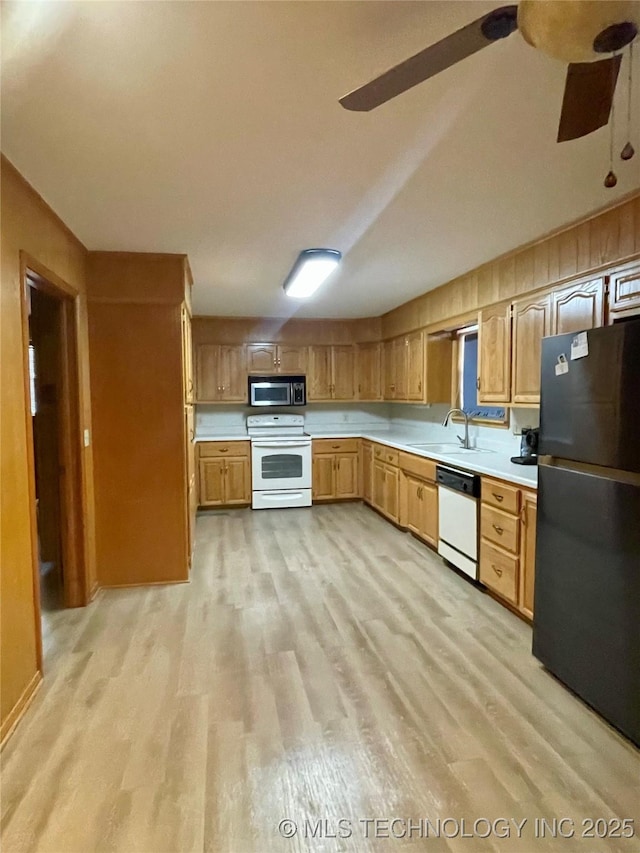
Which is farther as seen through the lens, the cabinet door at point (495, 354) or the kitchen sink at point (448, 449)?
the kitchen sink at point (448, 449)

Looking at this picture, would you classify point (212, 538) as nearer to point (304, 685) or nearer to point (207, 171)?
point (304, 685)

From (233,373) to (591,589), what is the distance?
4751 millimetres

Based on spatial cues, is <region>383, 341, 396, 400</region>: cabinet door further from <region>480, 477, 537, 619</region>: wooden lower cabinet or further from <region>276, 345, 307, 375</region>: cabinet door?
<region>480, 477, 537, 619</region>: wooden lower cabinet

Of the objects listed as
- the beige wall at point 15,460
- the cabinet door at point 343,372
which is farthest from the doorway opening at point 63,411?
the cabinet door at point 343,372

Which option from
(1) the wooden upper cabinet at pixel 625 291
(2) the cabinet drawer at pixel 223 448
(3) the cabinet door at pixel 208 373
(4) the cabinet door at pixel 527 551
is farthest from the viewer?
(3) the cabinet door at pixel 208 373

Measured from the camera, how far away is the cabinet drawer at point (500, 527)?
9.67 ft

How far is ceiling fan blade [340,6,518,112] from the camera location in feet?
3.15

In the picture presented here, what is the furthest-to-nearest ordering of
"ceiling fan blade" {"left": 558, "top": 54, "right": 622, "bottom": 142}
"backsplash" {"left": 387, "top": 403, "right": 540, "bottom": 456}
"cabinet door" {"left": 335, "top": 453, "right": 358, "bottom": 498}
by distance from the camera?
"cabinet door" {"left": 335, "top": 453, "right": 358, "bottom": 498} < "backsplash" {"left": 387, "top": 403, "right": 540, "bottom": 456} < "ceiling fan blade" {"left": 558, "top": 54, "right": 622, "bottom": 142}

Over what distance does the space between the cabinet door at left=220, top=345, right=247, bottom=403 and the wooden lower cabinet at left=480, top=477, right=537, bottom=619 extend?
3.58 m

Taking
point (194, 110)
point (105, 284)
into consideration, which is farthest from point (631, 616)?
point (105, 284)

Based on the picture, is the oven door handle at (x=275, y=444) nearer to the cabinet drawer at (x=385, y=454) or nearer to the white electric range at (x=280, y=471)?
the white electric range at (x=280, y=471)

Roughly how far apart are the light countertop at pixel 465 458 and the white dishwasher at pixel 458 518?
8 centimetres

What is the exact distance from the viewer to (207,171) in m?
2.04

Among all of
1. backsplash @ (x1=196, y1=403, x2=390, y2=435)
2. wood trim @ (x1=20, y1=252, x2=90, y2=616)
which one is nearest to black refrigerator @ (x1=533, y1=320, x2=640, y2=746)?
wood trim @ (x1=20, y1=252, x2=90, y2=616)
